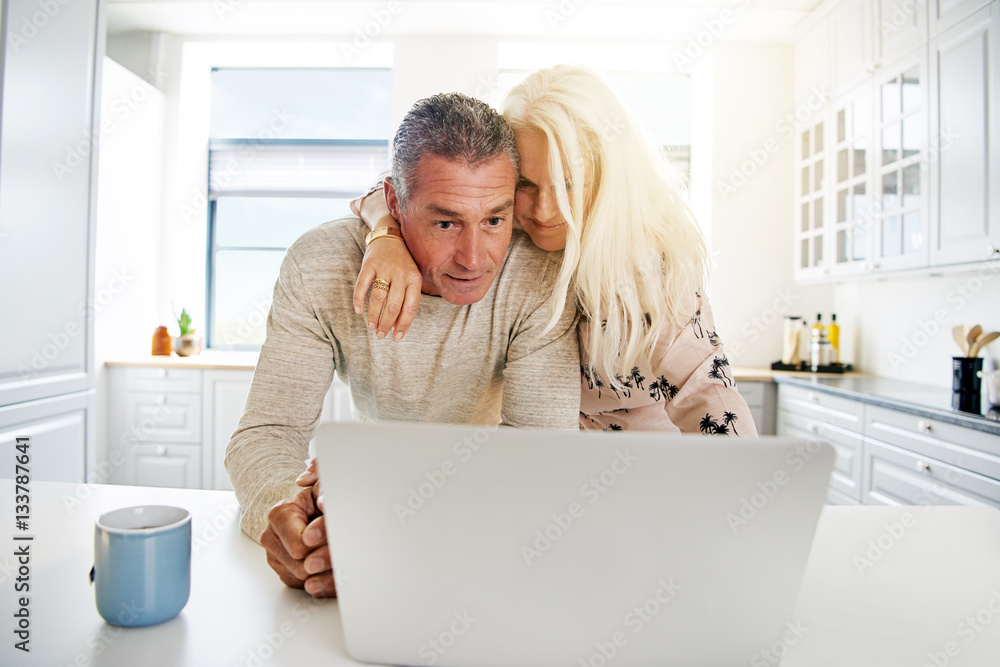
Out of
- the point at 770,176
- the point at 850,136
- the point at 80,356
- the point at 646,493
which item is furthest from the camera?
the point at 770,176

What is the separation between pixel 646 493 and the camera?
43cm

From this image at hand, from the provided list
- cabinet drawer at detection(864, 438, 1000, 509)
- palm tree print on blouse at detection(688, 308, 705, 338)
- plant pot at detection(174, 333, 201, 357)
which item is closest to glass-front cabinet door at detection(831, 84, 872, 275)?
cabinet drawer at detection(864, 438, 1000, 509)

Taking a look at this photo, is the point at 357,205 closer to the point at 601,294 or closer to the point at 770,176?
the point at 601,294

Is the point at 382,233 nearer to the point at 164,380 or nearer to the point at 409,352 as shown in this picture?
the point at 409,352

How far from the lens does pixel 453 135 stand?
963mm

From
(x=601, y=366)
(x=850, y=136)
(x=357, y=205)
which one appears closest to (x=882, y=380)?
(x=850, y=136)

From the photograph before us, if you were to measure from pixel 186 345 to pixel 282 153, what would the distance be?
1.41 meters

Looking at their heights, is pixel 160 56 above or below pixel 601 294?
above

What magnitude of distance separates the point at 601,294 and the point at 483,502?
0.64 m

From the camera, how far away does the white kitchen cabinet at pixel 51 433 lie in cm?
193

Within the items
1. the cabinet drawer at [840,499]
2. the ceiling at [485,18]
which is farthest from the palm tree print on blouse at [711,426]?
the ceiling at [485,18]

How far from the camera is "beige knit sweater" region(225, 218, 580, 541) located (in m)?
1.00

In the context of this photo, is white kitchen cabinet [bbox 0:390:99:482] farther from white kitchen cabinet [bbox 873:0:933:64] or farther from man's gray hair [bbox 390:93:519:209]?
white kitchen cabinet [bbox 873:0:933:64]

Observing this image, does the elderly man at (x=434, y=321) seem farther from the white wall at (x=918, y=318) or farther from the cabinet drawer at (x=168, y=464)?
the cabinet drawer at (x=168, y=464)
